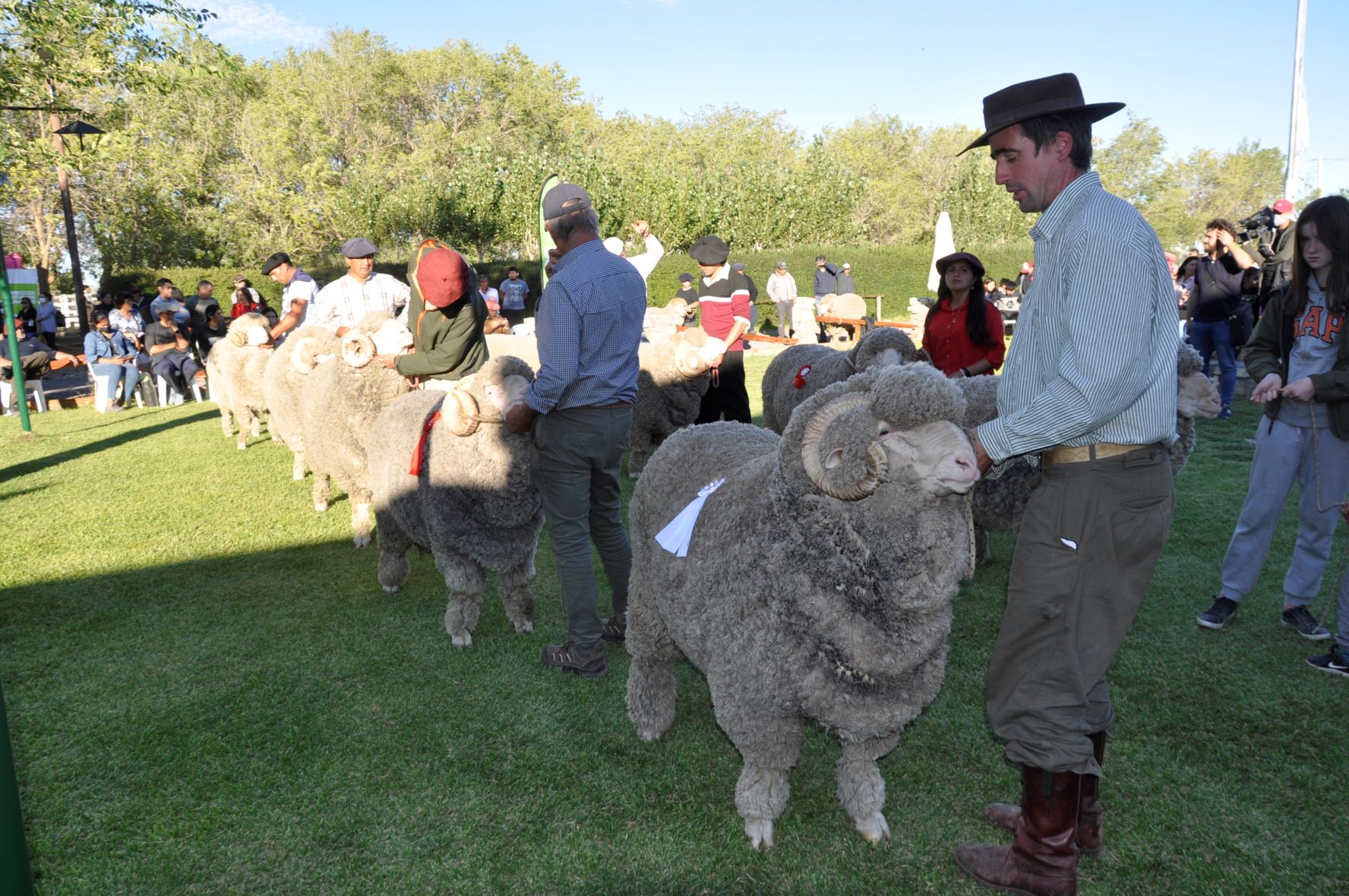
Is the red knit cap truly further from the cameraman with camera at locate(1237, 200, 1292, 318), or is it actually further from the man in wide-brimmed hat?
the cameraman with camera at locate(1237, 200, 1292, 318)

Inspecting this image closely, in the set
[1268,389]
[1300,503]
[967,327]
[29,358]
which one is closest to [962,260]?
[967,327]

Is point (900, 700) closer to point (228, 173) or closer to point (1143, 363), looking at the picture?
point (1143, 363)

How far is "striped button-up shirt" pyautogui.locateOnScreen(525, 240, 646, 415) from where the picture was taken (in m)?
3.87

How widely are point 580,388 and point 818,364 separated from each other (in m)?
3.71

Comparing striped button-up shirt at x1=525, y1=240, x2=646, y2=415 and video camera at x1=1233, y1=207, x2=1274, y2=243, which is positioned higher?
video camera at x1=1233, y1=207, x2=1274, y2=243

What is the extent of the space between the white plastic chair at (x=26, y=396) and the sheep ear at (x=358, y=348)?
1121 cm

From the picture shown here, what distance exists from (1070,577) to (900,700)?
0.72 m

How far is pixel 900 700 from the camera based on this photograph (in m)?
2.88

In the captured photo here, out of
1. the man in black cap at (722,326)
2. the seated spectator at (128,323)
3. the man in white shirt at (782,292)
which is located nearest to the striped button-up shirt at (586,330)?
the man in black cap at (722,326)

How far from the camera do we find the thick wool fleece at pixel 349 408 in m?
6.37

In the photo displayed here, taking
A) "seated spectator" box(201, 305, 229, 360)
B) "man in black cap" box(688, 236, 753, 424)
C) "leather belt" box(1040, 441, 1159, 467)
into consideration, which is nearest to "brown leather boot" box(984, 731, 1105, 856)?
"leather belt" box(1040, 441, 1159, 467)

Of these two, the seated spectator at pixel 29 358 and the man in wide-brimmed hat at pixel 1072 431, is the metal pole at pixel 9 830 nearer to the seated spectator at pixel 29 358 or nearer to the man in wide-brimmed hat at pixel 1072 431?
the man in wide-brimmed hat at pixel 1072 431

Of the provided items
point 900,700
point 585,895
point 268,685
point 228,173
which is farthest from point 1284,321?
point 228,173

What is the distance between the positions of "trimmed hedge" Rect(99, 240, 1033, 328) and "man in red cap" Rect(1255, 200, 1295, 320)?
69.9 feet
